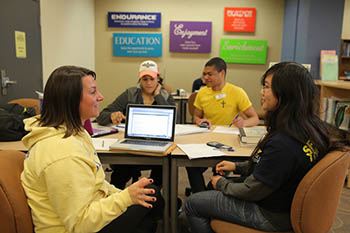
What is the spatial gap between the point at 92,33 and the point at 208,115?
3.94m

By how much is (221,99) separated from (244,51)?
349cm

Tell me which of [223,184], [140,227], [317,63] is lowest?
[140,227]

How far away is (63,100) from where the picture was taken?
1216mm

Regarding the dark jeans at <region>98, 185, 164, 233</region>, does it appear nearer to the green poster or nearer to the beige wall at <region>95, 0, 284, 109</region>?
the beige wall at <region>95, 0, 284, 109</region>

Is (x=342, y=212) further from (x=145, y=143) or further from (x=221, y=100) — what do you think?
(x=145, y=143)

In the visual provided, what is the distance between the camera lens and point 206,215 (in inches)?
61.7

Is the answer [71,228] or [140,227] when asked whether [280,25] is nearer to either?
[140,227]

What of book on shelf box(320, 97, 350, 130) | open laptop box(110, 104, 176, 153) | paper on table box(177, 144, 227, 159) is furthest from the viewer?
book on shelf box(320, 97, 350, 130)

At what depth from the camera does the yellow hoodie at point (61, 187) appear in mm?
1075

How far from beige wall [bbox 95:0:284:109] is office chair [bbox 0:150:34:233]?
5200 millimetres

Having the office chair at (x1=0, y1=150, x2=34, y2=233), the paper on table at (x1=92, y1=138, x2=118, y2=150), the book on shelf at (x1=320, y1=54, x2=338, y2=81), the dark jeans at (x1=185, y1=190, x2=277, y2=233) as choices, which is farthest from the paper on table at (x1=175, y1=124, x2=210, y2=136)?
the book on shelf at (x1=320, y1=54, x2=338, y2=81)

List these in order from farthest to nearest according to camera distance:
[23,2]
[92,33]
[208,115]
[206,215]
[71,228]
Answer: [92,33] → [23,2] → [208,115] → [206,215] → [71,228]

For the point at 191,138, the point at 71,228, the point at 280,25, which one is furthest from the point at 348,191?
the point at 280,25

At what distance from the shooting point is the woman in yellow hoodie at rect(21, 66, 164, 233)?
1.08 metres
